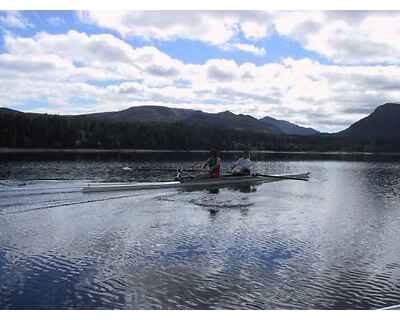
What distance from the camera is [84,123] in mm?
131250

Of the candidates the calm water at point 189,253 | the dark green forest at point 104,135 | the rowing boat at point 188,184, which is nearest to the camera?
the calm water at point 189,253

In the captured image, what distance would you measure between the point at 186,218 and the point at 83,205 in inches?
231

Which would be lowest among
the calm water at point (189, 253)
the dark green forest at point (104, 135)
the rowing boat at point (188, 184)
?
the calm water at point (189, 253)

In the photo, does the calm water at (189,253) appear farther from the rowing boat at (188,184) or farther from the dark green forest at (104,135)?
the dark green forest at (104,135)

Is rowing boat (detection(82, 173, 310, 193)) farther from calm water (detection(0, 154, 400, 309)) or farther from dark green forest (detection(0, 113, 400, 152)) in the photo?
Answer: dark green forest (detection(0, 113, 400, 152))

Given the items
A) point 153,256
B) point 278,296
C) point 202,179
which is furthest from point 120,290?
point 202,179

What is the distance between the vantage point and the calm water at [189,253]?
34.6 ft

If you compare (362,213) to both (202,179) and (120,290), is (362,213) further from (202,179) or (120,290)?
(120,290)

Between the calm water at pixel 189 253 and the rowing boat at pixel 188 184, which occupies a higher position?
the rowing boat at pixel 188 184

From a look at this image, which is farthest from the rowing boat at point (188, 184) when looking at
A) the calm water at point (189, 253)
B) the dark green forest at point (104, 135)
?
the dark green forest at point (104, 135)

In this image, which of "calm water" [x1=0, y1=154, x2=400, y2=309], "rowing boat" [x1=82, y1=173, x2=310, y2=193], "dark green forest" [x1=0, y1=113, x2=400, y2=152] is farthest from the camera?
"dark green forest" [x1=0, y1=113, x2=400, y2=152]

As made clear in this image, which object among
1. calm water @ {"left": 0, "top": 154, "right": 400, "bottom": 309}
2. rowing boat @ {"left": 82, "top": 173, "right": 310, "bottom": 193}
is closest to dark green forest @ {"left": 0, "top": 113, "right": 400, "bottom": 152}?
rowing boat @ {"left": 82, "top": 173, "right": 310, "bottom": 193}

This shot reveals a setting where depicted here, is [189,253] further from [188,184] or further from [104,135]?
[104,135]

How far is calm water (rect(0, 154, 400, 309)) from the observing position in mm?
10539
